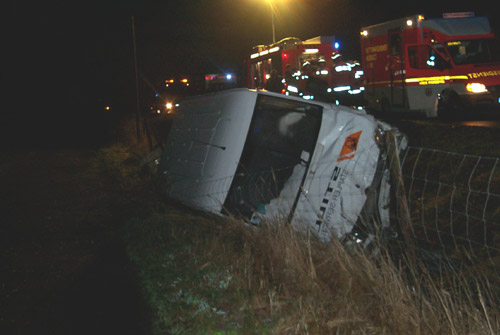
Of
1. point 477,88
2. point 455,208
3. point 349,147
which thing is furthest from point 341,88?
point 349,147

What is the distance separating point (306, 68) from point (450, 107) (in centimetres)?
802

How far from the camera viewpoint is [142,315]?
13.7 feet

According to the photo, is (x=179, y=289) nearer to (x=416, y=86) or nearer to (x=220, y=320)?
(x=220, y=320)

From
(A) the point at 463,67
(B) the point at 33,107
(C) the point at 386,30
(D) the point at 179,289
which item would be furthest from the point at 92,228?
(B) the point at 33,107

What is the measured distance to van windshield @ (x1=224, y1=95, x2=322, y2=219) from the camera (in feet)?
20.1

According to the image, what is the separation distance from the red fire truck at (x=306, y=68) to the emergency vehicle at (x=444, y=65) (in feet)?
12.6

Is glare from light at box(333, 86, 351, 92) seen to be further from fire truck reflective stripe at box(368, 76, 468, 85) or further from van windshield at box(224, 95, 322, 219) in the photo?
van windshield at box(224, 95, 322, 219)

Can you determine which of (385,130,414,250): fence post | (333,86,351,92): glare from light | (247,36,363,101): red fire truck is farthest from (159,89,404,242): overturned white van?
(333,86,351,92): glare from light

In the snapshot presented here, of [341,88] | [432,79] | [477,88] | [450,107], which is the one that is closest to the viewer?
[477,88]

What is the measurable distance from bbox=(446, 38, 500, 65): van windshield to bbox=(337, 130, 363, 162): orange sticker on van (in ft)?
39.9

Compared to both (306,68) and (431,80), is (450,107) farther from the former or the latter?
(306,68)

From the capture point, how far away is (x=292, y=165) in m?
6.36

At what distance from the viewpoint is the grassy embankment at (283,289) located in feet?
11.6

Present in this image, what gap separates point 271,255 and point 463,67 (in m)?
14.0
